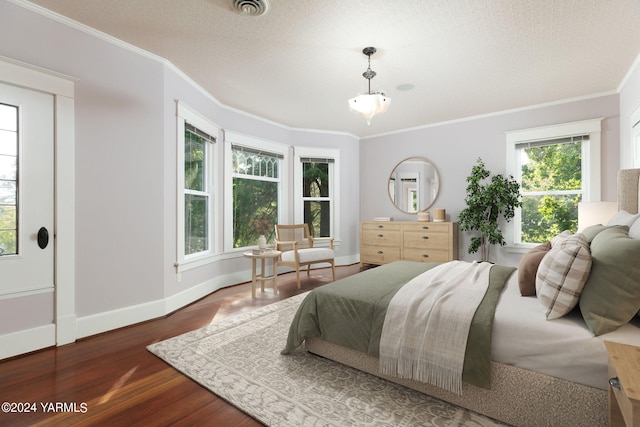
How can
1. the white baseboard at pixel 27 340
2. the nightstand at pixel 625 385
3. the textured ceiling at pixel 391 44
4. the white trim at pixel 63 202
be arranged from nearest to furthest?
the nightstand at pixel 625 385 < the white baseboard at pixel 27 340 < the textured ceiling at pixel 391 44 < the white trim at pixel 63 202

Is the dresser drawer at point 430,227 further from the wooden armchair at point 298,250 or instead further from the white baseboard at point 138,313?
the white baseboard at point 138,313

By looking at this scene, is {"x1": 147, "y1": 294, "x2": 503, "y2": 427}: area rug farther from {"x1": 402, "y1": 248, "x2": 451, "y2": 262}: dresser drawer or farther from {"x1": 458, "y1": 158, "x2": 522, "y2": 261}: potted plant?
{"x1": 458, "y1": 158, "x2": 522, "y2": 261}: potted plant

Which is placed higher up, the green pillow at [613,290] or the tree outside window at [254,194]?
the tree outside window at [254,194]

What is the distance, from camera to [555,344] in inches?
55.6

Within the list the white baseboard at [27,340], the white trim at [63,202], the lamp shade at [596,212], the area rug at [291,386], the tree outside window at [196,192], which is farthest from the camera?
the tree outside window at [196,192]

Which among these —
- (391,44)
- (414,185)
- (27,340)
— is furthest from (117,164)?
(414,185)

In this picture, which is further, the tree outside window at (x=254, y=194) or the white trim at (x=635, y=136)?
the tree outside window at (x=254, y=194)

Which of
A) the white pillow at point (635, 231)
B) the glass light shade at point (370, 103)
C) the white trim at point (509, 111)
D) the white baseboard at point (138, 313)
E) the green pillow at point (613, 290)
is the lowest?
the white baseboard at point (138, 313)

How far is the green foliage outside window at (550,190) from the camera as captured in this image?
4238 mm

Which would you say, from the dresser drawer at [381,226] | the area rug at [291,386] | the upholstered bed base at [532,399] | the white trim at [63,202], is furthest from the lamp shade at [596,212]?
the white trim at [63,202]

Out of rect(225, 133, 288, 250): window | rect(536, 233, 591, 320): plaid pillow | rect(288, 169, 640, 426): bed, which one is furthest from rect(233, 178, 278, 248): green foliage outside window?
rect(536, 233, 591, 320): plaid pillow

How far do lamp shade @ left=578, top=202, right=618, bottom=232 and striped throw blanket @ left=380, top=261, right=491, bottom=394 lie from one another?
83.7 inches

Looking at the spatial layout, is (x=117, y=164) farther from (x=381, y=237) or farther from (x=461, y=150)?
(x=461, y=150)

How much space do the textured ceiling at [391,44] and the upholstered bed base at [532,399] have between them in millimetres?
2474
